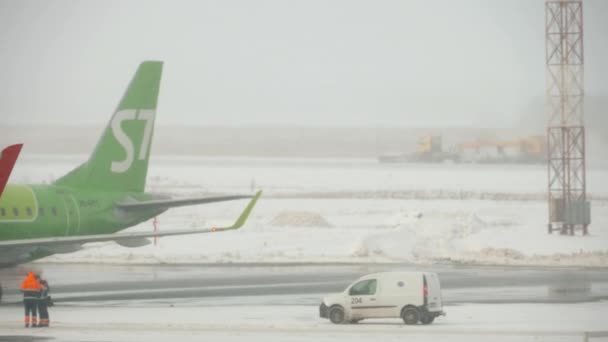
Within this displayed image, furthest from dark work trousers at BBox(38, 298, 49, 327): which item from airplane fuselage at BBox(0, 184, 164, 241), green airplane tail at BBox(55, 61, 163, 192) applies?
green airplane tail at BBox(55, 61, 163, 192)

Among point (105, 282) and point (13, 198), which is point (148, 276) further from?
point (13, 198)

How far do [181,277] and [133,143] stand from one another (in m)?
7.18

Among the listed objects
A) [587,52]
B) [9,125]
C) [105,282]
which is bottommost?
[105,282]

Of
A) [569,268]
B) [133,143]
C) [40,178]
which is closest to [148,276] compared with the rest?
[133,143]

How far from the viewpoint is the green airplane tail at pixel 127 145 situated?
4762cm

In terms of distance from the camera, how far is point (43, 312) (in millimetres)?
36188

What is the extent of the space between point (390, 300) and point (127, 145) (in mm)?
15619

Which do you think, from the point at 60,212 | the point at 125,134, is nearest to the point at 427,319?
the point at 60,212

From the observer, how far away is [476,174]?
539 feet

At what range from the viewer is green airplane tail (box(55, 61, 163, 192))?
4762 cm

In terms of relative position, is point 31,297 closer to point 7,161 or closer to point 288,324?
point 288,324

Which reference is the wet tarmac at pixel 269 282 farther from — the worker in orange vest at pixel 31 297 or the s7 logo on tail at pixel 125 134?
the worker in orange vest at pixel 31 297

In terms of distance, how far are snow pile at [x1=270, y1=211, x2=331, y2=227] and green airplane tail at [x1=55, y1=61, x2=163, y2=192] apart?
2644 centimetres

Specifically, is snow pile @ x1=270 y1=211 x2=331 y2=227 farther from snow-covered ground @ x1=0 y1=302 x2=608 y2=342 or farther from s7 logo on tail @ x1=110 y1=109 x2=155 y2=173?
snow-covered ground @ x1=0 y1=302 x2=608 y2=342
